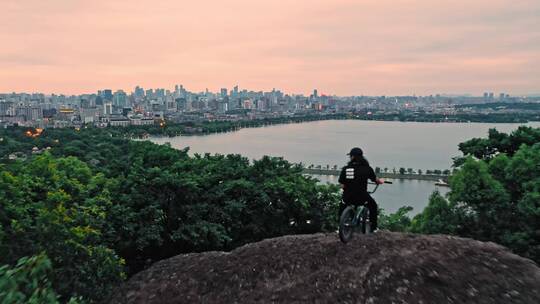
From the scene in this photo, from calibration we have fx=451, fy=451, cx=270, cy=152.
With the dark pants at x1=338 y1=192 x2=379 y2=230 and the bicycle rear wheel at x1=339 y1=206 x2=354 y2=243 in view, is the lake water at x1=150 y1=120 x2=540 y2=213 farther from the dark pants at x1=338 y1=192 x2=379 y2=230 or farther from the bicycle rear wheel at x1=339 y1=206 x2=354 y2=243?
the bicycle rear wheel at x1=339 y1=206 x2=354 y2=243

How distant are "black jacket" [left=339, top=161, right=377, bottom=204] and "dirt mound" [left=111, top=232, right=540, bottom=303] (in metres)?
0.72

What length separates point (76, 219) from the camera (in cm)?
806

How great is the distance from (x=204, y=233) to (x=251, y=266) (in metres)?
3.94

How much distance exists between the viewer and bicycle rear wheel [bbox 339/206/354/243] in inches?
257

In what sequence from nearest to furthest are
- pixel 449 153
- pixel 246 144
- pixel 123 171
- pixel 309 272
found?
pixel 309 272 → pixel 123 171 → pixel 449 153 → pixel 246 144

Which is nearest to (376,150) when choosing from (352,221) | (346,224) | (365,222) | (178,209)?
(178,209)

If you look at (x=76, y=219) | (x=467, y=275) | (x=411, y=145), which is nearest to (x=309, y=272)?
(x=467, y=275)

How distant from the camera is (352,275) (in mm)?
5902

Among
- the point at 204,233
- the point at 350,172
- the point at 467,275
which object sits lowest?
the point at 204,233

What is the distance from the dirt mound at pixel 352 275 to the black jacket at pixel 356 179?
28.4 inches

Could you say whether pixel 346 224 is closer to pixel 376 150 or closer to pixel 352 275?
pixel 352 275

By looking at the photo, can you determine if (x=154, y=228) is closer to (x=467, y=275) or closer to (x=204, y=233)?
(x=204, y=233)

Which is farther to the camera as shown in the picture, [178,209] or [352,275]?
[178,209]

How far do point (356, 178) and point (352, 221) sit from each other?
694mm
